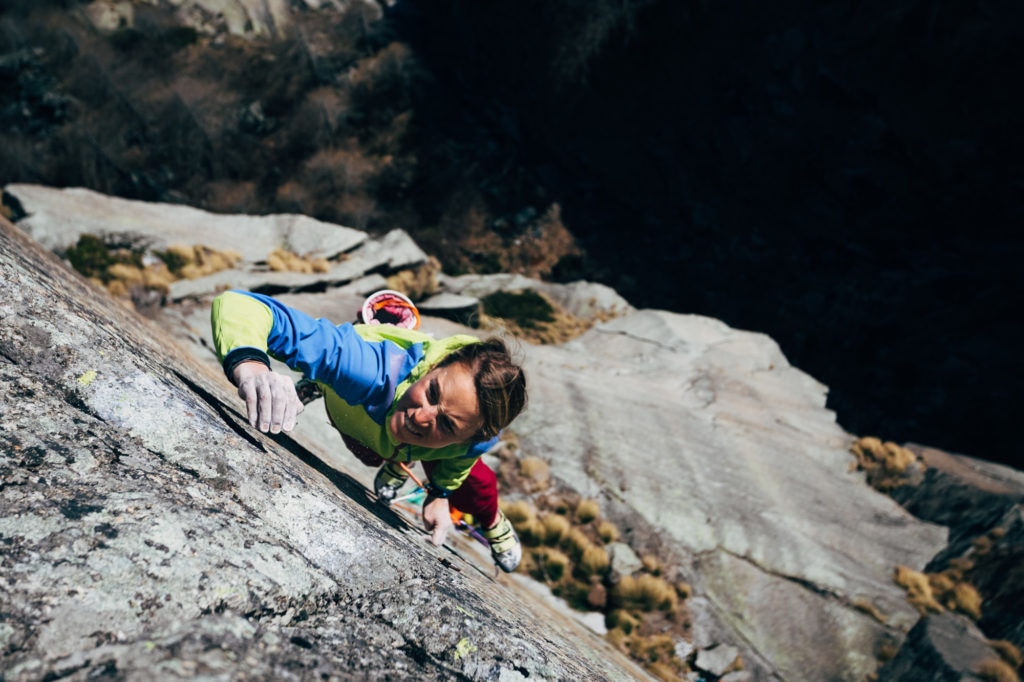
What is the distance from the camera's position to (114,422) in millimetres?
1463

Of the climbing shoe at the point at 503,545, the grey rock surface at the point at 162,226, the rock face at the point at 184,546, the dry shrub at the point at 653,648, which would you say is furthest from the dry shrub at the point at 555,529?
the grey rock surface at the point at 162,226

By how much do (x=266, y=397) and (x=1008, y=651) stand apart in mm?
8273

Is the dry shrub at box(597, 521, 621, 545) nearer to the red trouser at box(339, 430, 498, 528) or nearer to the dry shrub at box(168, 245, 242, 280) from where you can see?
the red trouser at box(339, 430, 498, 528)

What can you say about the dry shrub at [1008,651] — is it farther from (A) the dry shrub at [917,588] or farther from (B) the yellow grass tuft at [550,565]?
(B) the yellow grass tuft at [550,565]

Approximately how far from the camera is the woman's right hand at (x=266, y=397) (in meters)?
1.57

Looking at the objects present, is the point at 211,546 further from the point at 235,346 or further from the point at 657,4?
the point at 657,4

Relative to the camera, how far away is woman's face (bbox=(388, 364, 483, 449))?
2.01 m

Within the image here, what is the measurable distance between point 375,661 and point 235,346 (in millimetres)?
1048

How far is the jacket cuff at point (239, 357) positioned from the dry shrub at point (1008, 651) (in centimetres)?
801

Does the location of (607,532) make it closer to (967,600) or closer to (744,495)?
(744,495)

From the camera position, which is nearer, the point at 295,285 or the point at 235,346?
the point at 235,346

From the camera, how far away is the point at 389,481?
287 centimetres

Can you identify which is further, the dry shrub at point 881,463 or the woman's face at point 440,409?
the dry shrub at point 881,463

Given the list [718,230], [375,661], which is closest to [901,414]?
[718,230]
